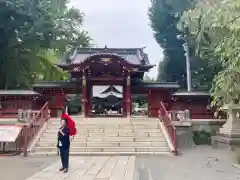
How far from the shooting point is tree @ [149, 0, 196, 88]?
3875cm

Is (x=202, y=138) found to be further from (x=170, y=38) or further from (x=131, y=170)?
(x=170, y=38)

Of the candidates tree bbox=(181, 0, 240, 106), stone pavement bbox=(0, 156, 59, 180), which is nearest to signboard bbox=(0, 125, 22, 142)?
stone pavement bbox=(0, 156, 59, 180)

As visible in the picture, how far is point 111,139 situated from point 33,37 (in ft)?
45.6

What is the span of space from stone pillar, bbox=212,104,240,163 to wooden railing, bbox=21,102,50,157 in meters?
9.49

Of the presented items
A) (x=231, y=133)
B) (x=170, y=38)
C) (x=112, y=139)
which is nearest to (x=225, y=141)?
(x=231, y=133)

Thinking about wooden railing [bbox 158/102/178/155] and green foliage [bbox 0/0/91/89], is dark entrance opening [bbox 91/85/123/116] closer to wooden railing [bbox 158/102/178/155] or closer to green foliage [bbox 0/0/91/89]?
green foliage [bbox 0/0/91/89]

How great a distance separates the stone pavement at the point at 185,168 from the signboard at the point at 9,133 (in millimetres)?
5673

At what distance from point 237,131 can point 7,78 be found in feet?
64.9

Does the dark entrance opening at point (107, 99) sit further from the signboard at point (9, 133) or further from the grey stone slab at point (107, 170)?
the grey stone slab at point (107, 170)

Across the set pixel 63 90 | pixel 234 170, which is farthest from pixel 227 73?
pixel 63 90

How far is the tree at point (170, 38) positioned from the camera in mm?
38750

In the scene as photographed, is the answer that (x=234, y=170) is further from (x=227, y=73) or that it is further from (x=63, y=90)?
(x=63, y=90)

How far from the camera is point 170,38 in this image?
128 feet

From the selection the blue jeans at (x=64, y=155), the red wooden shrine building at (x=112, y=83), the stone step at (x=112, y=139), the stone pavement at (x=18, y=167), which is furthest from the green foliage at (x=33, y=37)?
the blue jeans at (x=64, y=155)
